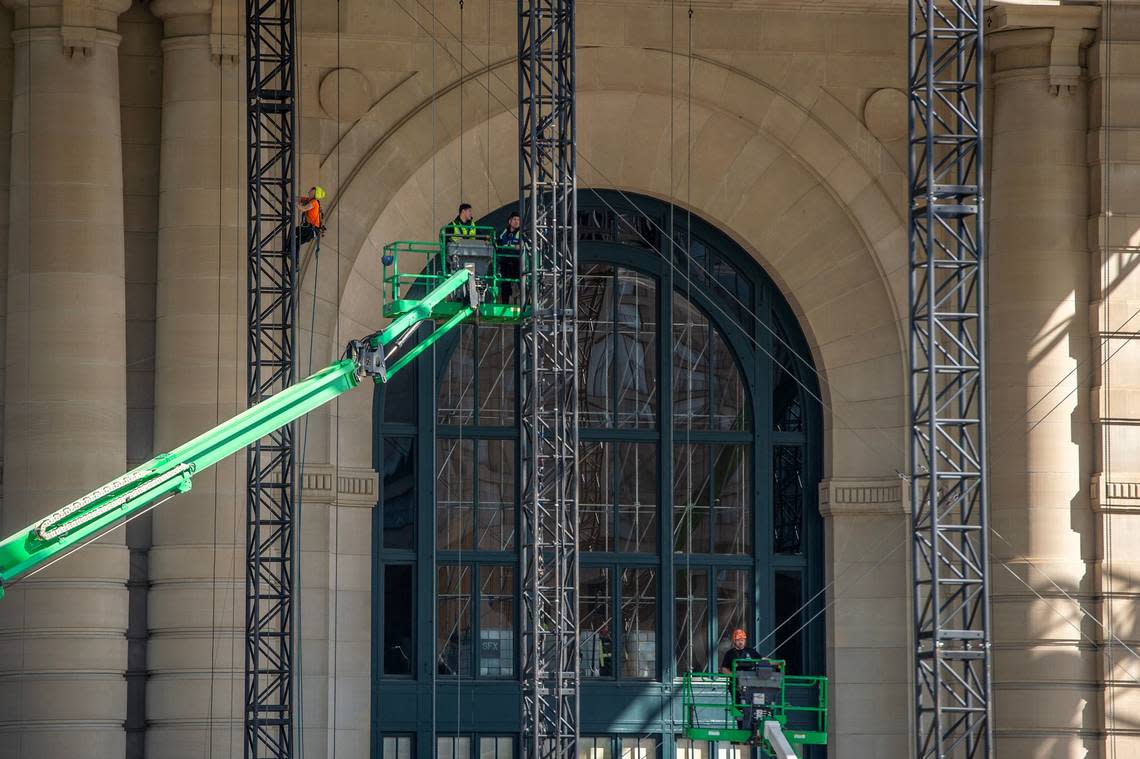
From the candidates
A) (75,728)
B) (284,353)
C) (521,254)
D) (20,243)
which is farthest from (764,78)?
(75,728)

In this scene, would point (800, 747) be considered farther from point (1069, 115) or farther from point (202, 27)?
point (202, 27)

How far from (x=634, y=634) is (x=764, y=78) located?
12319mm

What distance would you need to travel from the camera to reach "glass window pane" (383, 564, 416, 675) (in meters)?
44.3

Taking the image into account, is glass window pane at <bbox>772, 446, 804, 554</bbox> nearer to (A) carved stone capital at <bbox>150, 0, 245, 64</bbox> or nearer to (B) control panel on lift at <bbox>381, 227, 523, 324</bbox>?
(B) control panel on lift at <bbox>381, 227, 523, 324</bbox>

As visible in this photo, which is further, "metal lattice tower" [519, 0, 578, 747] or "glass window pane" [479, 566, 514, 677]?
"glass window pane" [479, 566, 514, 677]

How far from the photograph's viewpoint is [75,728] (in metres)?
39.5

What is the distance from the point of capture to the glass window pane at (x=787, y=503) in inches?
1812

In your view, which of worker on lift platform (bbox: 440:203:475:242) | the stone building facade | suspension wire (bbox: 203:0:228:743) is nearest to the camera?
suspension wire (bbox: 203:0:228:743)

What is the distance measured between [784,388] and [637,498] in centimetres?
412

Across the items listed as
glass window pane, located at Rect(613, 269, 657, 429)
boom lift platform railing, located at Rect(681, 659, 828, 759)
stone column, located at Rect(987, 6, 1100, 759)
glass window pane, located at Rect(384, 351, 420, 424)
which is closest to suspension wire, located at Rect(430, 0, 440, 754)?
glass window pane, located at Rect(384, 351, 420, 424)

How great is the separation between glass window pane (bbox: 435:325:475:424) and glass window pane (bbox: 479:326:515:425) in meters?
0.24

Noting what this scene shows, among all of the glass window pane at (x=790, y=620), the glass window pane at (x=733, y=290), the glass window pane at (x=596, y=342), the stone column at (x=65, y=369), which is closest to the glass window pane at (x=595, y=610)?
the glass window pane at (x=596, y=342)

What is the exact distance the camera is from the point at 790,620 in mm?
45594

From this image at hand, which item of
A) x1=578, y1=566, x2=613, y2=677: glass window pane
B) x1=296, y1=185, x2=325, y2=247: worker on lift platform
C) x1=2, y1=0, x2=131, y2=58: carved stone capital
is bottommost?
x1=578, y1=566, x2=613, y2=677: glass window pane
